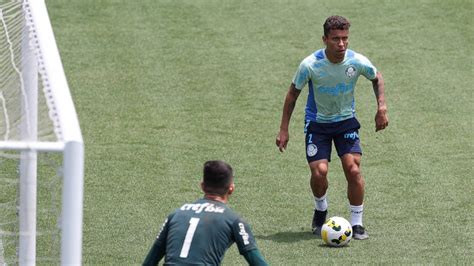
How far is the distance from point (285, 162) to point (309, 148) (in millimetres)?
2221

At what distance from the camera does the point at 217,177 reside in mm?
7180

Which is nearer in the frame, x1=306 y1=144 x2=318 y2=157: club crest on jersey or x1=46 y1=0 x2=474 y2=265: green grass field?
x1=306 y1=144 x2=318 y2=157: club crest on jersey

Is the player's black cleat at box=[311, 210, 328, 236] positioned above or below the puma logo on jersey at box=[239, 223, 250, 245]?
below

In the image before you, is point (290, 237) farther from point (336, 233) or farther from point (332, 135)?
point (332, 135)

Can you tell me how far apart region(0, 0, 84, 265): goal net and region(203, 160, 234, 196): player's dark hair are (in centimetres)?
86

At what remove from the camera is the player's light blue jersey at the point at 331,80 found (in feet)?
34.3

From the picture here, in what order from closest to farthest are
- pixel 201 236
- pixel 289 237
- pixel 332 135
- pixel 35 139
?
pixel 35 139 → pixel 201 236 → pixel 289 237 → pixel 332 135

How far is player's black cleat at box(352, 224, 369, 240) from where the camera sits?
34.5ft

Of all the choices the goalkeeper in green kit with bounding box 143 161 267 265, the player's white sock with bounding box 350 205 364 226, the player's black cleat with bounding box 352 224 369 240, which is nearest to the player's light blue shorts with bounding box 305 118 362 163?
the player's white sock with bounding box 350 205 364 226

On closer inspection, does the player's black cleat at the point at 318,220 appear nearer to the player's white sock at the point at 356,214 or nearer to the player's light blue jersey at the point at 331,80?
the player's white sock at the point at 356,214

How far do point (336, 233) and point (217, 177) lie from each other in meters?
3.22

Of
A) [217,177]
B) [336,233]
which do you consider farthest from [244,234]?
[336,233]

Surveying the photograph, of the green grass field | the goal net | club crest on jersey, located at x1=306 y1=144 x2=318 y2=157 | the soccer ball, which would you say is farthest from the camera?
the green grass field

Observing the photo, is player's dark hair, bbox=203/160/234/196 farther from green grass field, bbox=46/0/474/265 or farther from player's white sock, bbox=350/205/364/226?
player's white sock, bbox=350/205/364/226
